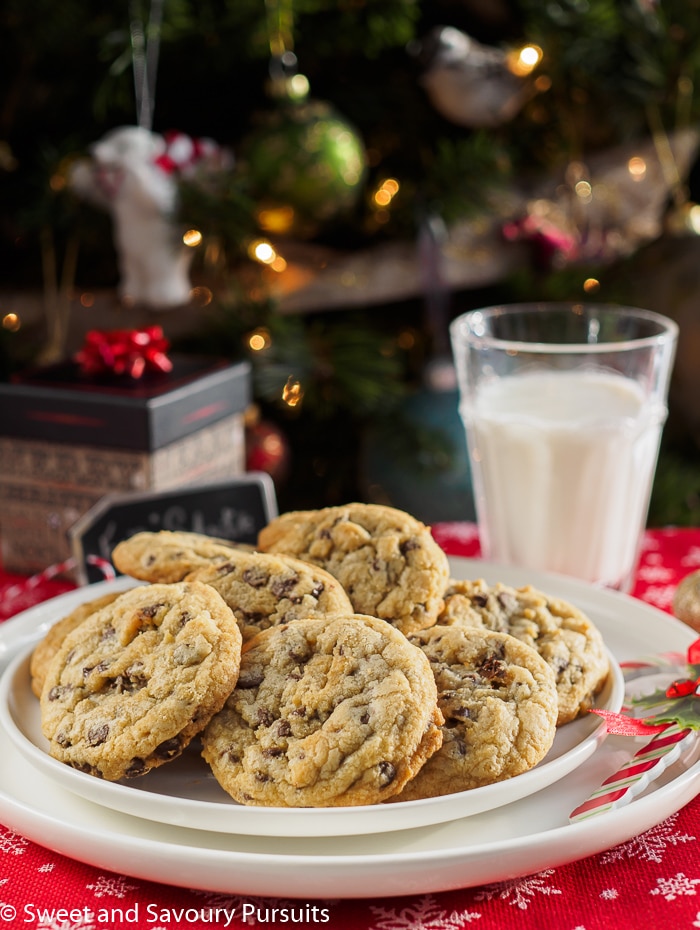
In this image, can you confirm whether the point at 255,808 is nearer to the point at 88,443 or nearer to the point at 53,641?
the point at 53,641

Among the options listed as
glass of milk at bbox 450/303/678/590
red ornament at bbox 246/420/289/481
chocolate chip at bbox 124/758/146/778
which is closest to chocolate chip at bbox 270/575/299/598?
chocolate chip at bbox 124/758/146/778

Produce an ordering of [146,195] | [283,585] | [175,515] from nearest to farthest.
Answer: [283,585] → [175,515] → [146,195]

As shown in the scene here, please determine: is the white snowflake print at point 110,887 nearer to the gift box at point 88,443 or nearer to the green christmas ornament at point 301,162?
the gift box at point 88,443

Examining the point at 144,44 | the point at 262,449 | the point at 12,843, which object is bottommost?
the point at 262,449

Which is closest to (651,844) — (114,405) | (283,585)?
(283,585)

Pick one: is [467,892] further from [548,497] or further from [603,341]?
[603,341]

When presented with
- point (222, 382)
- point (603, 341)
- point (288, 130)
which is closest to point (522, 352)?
point (603, 341)

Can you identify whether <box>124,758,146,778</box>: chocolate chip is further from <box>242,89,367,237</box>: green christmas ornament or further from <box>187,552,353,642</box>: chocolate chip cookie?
<box>242,89,367,237</box>: green christmas ornament
